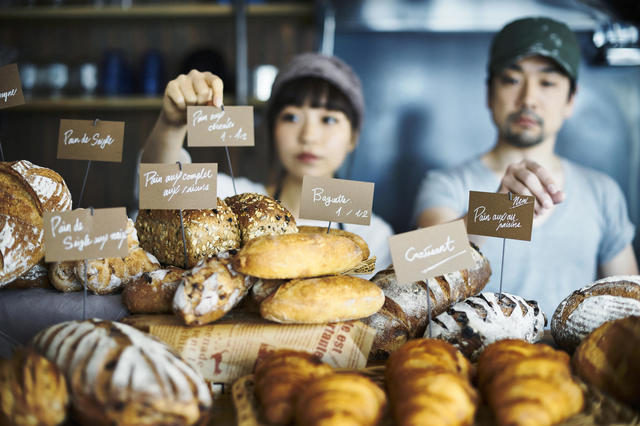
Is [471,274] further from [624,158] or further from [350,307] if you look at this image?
[624,158]

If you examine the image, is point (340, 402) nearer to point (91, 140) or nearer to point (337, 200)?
point (337, 200)

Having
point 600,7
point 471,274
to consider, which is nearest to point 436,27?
point 600,7

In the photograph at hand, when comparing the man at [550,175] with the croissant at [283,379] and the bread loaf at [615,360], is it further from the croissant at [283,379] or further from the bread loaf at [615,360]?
the croissant at [283,379]

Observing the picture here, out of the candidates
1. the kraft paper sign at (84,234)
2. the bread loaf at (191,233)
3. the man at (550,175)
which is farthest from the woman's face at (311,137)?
the kraft paper sign at (84,234)

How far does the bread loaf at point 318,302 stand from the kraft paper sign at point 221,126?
0.44 meters

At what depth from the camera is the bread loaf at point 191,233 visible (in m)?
1.09

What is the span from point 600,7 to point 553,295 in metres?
1.53

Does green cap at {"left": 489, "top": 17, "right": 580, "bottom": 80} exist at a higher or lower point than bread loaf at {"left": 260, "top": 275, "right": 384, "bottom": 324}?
higher

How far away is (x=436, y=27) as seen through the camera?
9.77ft

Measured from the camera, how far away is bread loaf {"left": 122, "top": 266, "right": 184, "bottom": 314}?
99cm

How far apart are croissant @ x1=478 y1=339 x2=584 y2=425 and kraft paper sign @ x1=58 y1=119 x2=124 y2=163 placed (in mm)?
896

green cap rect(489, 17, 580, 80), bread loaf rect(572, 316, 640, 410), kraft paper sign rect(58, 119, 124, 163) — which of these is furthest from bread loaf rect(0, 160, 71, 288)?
green cap rect(489, 17, 580, 80)

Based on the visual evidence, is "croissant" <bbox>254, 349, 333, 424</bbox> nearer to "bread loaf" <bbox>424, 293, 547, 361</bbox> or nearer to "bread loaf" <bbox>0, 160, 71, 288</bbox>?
"bread loaf" <bbox>424, 293, 547, 361</bbox>

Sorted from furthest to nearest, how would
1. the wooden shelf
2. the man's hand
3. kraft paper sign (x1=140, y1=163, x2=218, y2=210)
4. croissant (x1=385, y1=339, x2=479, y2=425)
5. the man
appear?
the wooden shelf
the man
the man's hand
kraft paper sign (x1=140, y1=163, x2=218, y2=210)
croissant (x1=385, y1=339, x2=479, y2=425)
